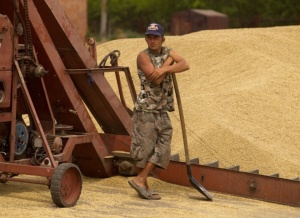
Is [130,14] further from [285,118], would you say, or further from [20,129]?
[20,129]

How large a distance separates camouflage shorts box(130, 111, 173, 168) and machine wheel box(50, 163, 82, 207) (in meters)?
0.78

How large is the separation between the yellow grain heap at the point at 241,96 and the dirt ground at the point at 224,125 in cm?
1

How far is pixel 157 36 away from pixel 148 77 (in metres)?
0.40

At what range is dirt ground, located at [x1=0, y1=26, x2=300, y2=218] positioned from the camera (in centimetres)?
947

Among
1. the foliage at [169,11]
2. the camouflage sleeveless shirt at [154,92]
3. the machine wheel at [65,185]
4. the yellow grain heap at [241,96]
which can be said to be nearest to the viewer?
the machine wheel at [65,185]

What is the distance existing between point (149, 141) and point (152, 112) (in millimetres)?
278

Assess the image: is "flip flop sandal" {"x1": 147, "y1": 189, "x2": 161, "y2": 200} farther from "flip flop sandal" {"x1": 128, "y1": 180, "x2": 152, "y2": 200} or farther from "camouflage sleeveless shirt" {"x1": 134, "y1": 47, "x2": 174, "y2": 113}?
A: "camouflage sleeveless shirt" {"x1": 134, "y1": 47, "x2": 174, "y2": 113}

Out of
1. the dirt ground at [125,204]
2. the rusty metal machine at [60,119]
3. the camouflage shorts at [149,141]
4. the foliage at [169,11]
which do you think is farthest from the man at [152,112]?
the foliage at [169,11]

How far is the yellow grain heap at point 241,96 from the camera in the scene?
1237 cm

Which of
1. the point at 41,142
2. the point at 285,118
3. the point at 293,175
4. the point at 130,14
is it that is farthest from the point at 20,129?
the point at 130,14

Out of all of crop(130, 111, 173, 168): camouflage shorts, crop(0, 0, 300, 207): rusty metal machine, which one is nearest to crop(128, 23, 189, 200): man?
crop(130, 111, 173, 168): camouflage shorts

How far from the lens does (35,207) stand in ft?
30.1

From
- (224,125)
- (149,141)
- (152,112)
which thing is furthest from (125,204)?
(224,125)

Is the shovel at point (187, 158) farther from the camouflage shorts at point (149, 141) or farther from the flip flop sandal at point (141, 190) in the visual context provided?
the flip flop sandal at point (141, 190)
